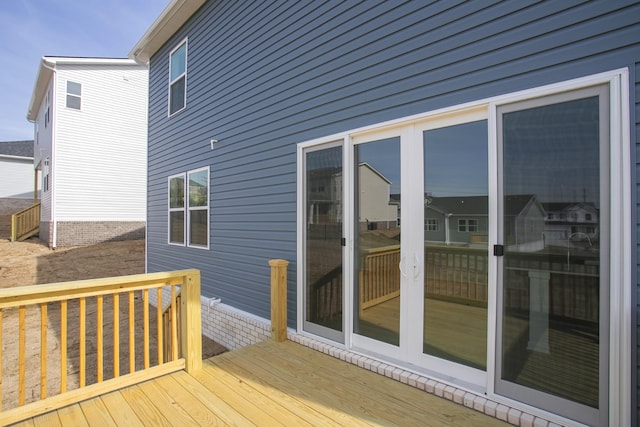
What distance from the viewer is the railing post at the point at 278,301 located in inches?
146

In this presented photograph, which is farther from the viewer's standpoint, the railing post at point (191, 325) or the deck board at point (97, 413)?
the railing post at point (191, 325)

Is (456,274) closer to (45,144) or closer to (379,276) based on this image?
(379,276)

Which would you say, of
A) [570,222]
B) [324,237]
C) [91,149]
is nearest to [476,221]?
[570,222]

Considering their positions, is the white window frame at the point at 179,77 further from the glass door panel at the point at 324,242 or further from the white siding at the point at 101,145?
the white siding at the point at 101,145

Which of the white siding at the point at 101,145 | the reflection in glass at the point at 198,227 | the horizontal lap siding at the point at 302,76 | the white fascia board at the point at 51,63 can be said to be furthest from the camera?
the white siding at the point at 101,145

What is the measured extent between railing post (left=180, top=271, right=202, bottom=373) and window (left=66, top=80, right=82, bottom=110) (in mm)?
12554

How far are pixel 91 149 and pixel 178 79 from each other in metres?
7.92

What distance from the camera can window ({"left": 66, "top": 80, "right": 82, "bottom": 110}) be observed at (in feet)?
38.5

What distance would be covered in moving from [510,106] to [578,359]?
1.69 meters

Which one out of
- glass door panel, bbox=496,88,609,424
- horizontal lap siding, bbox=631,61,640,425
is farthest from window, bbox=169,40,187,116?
horizontal lap siding, bbox=631,61,640,425

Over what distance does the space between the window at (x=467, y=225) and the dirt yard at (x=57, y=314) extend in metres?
4.12

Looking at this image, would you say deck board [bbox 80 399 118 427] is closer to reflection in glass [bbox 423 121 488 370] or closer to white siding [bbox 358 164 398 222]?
reflection in glass [bbox 423 121 488 370]

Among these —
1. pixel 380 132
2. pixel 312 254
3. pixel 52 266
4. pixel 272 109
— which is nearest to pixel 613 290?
pixel 380 132

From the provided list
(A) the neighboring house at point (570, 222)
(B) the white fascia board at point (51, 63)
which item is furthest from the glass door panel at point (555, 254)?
(B) the white fascia board at point (51, 63)
